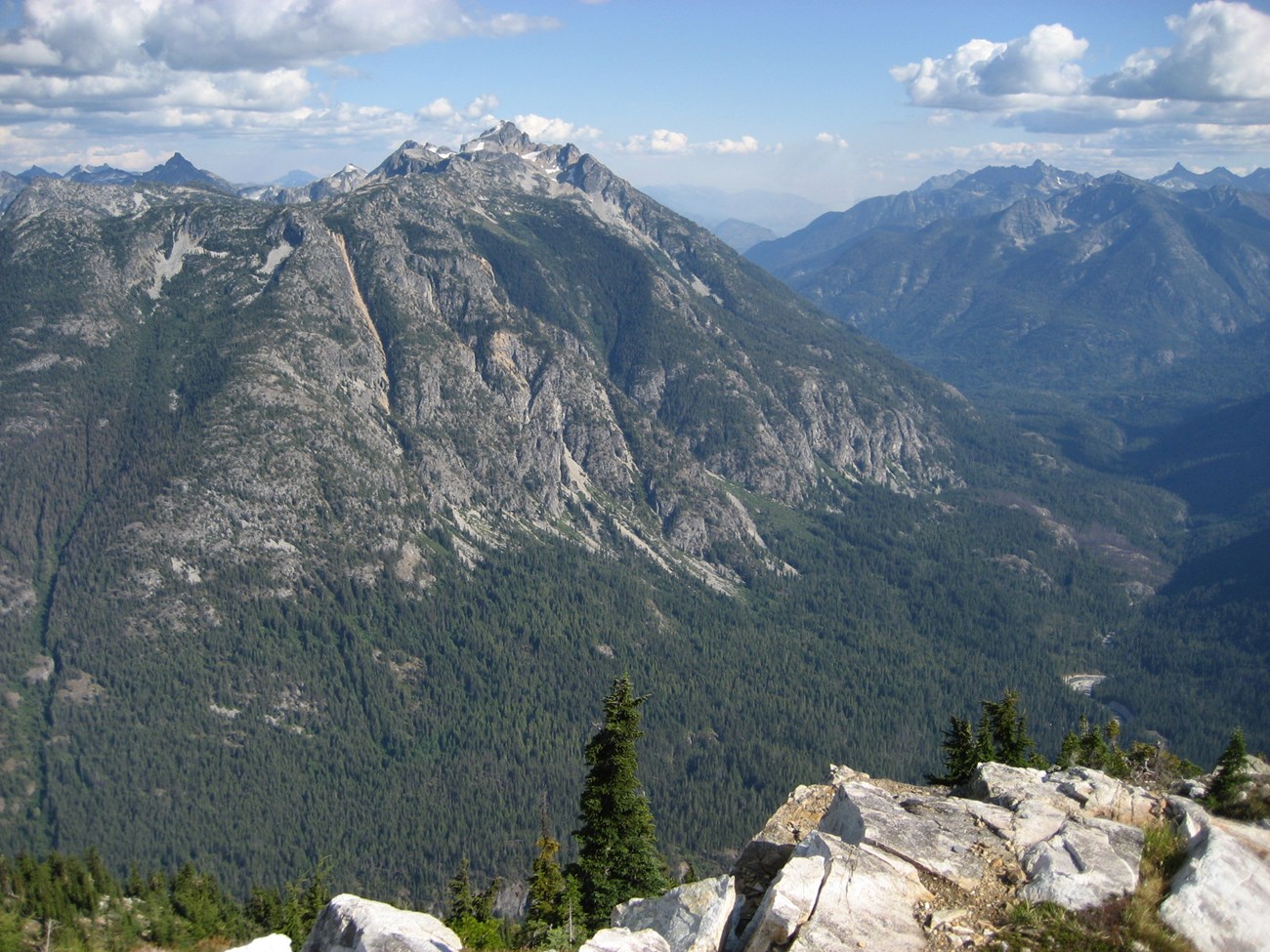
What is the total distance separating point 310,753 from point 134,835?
120 feet

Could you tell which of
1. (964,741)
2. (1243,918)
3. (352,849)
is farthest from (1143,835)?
(352,849)

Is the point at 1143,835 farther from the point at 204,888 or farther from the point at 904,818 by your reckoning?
the point at 204,888

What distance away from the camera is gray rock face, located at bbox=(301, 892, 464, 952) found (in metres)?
28.1

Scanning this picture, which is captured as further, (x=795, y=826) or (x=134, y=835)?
(x=134, y=835)

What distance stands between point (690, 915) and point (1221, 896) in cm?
1665

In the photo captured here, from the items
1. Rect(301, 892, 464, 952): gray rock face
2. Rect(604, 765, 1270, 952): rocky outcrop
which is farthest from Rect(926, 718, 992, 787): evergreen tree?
Rect(301, 892, 464, 952): gray rock face

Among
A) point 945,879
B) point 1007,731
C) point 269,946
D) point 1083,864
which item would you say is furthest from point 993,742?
point 269,946

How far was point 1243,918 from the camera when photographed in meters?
26.4

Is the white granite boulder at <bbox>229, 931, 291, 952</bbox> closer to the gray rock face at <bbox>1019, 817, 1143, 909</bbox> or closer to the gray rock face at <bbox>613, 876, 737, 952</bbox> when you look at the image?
the gray rock face at <bbox>613, 876, 737, 952</bbox>

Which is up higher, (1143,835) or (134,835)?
(1143,835)

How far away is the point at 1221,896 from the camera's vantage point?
26984 millimetres

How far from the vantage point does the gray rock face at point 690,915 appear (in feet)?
90.7

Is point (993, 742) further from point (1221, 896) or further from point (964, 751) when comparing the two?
point (1221, 896)

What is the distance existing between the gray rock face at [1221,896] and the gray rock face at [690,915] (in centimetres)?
1350
